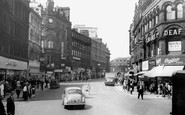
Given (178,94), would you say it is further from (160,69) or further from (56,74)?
(56,74)

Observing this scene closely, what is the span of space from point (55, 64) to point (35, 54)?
20.5m

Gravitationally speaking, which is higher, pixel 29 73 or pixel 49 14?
pixel 49 14

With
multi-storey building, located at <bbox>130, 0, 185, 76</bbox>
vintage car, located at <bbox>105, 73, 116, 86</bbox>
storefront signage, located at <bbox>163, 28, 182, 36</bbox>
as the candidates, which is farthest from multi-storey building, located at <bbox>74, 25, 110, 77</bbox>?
storefront signage, located at <bbox>163, 28, 182, 36</bbox>

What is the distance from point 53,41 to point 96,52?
188 feet

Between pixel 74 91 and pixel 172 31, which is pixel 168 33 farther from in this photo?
pixel 74 91

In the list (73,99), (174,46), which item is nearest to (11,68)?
(174,46)

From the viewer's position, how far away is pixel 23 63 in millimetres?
49750

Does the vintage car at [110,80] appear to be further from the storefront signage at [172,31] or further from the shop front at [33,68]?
the storefront signage at [172,31]

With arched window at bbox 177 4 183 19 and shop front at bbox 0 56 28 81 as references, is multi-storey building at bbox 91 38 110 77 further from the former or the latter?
arched window at bbox 177 4 183 19

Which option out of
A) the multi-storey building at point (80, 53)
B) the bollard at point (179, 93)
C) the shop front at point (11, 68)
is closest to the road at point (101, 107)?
the bollard at point (179, 93)

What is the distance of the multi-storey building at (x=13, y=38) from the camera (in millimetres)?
37406

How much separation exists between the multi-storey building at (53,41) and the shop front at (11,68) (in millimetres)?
27033

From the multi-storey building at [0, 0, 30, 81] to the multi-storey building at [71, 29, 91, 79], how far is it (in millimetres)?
49470

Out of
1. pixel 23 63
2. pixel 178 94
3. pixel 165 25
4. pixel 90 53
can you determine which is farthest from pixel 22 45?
pixel 90 53
